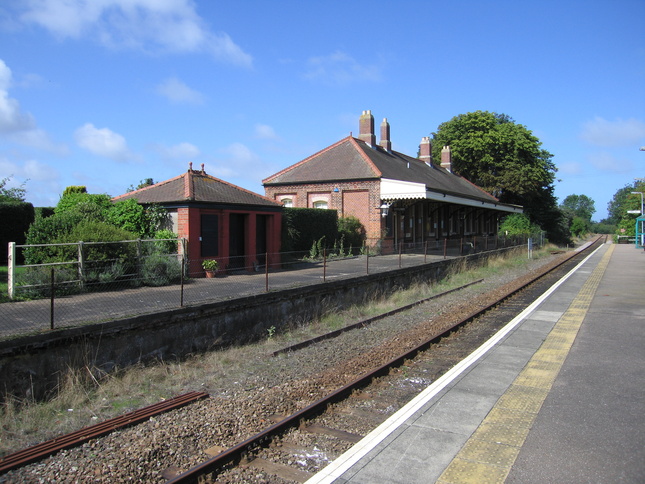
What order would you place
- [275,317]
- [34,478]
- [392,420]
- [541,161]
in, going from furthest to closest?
[541,161] < [275,317] < [392,420] < [34,478]

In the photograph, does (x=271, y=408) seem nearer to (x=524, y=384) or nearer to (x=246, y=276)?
(x=524, y=384)

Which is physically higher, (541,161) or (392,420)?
(541,161)

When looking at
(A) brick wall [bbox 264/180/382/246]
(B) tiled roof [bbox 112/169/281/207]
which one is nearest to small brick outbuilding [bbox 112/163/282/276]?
(B) tiled roof [bbox 112/169/281/207]

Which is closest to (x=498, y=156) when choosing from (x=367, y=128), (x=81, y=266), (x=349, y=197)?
(x=367, y=128)

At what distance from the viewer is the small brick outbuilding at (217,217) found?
48.9 ft

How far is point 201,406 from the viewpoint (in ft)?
21.8

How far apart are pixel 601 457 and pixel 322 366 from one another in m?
4.66

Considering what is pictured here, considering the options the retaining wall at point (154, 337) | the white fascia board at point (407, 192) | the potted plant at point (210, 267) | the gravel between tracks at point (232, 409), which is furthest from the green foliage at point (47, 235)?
the white fascia board at point (407, 192)

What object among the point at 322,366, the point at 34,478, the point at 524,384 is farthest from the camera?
the point at 322,366

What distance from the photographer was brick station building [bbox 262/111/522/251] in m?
26.2

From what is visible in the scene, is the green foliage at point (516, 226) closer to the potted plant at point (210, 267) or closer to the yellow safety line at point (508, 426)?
the potted plant at point (210, 267)

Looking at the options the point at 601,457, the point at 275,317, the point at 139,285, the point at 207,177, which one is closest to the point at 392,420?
the point at 601,457

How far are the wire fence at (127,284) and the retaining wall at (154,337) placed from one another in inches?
10.2

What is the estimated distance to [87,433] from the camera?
5680mm
